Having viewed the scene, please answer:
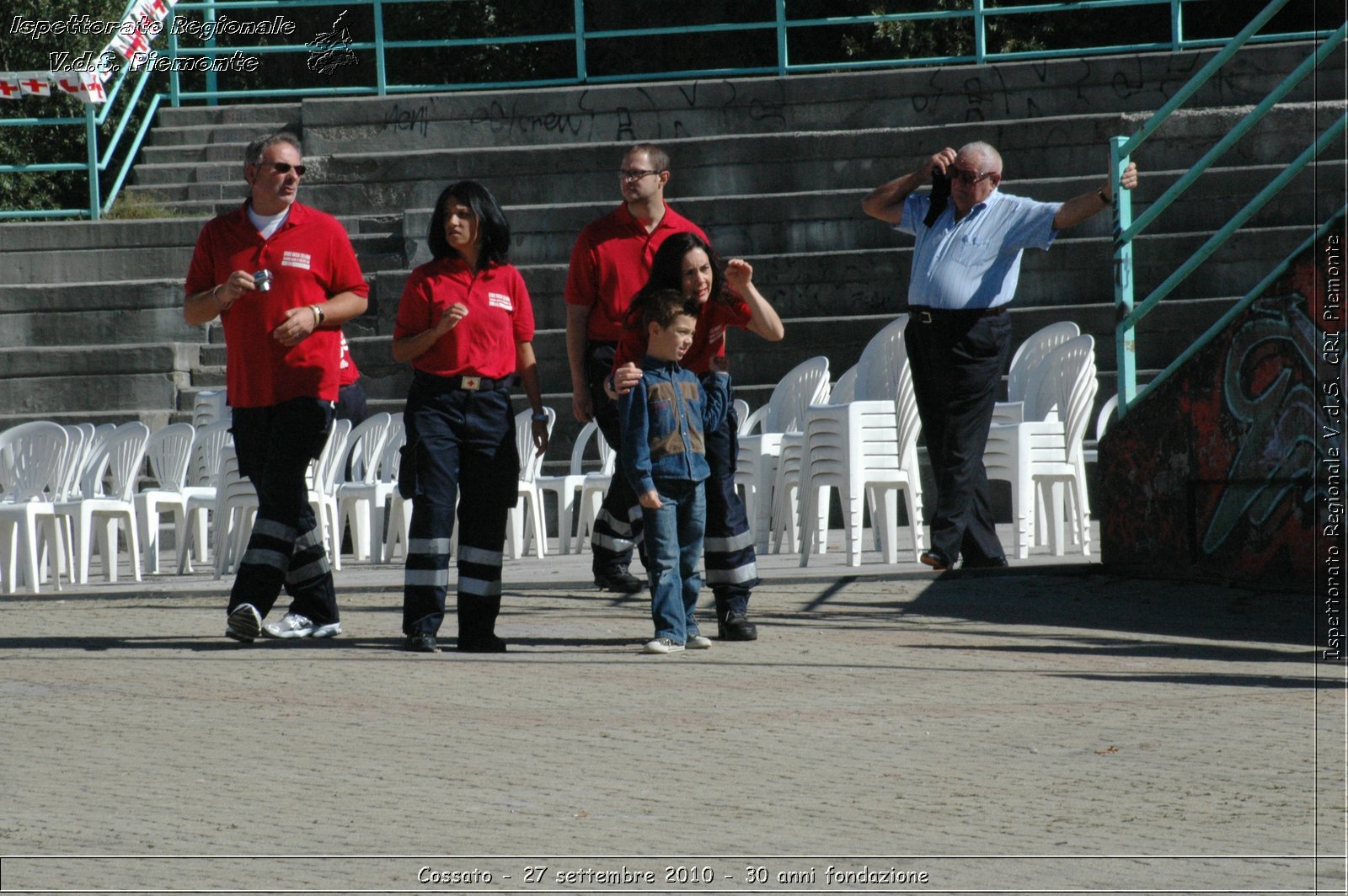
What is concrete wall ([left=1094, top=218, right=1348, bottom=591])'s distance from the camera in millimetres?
8484

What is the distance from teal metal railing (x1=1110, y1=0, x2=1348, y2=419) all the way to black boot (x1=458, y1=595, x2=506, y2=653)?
3.60m

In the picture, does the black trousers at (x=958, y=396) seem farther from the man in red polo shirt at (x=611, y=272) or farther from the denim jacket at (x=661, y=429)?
the denim jacket at (x=661, y=429)

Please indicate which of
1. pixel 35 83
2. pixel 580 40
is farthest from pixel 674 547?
pixel 35 83

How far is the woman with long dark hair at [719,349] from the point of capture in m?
7.80

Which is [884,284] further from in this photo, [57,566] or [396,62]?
[396,62]

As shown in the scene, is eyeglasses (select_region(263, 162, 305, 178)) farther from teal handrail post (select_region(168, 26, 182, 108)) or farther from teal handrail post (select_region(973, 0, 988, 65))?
teal handrail post (select_region(168, 26, 182, 108))

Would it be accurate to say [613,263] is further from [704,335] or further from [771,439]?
[771,439]

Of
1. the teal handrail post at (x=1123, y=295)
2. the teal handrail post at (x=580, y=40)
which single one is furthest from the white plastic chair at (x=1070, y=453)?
the teal handrail post at (x=580, y=40)

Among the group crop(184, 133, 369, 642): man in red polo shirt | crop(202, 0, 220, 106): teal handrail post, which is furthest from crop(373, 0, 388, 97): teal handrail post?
crop(184, 133, 369, 642): man in red polo shirt

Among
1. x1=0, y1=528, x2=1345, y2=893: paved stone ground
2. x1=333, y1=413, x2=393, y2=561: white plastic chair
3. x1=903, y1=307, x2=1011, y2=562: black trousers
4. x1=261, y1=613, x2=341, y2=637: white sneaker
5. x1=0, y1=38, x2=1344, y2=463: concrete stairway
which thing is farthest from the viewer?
x1=0, y1=38, x2=1344, y2=463: concrete stairway

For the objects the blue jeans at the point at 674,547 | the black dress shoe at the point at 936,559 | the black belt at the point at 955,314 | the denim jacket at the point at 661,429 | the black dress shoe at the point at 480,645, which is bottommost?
the black dress shoe at the point at 480,645

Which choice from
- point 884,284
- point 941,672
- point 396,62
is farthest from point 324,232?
point 396,62

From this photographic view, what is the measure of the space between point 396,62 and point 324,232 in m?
20.5

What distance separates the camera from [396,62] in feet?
92.2
